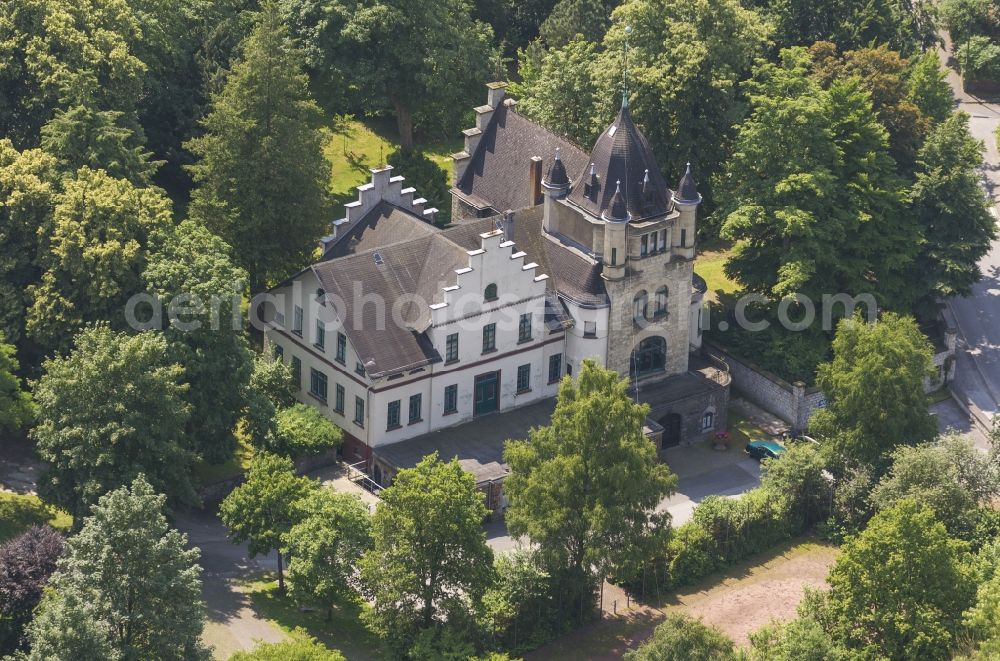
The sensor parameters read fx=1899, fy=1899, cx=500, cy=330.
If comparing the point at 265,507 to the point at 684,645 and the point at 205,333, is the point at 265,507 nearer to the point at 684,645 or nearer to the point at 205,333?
the point at 205,333

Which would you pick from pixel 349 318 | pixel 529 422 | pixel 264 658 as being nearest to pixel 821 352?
pixel 529 422

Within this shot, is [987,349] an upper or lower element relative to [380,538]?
upper

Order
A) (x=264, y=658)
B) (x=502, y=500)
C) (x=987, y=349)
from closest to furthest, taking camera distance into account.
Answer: (x=264, y=658) < (x=502, y=500) < (x=987, y=349)

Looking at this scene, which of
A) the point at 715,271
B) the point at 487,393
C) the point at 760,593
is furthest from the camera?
the point at 715,271

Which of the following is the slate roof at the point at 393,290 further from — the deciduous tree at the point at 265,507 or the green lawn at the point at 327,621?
the green lawn at the point at 327,621

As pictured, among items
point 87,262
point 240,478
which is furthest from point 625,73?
point 87,262

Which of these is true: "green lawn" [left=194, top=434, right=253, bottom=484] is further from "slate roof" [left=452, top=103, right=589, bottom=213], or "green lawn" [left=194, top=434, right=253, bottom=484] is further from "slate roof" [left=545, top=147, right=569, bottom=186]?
"slate roof" [left=545, top=147, right=569, bottom=186]

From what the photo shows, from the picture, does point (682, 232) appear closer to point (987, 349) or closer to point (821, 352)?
point (821, 352)
